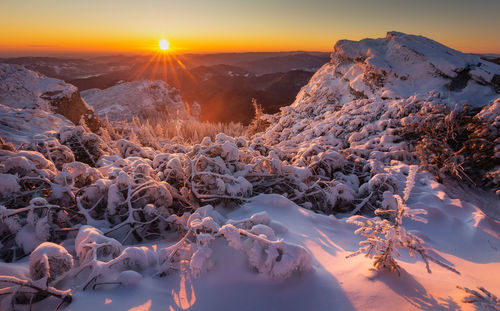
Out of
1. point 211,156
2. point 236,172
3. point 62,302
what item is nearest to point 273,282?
point 62,302

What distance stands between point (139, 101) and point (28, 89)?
29.9 ft

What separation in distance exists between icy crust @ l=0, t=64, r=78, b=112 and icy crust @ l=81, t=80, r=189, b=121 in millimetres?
6401

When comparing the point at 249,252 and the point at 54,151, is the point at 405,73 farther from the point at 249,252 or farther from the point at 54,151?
the point at 54,151

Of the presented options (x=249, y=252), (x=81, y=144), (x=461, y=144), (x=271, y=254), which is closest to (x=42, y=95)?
(x=81, y=144)

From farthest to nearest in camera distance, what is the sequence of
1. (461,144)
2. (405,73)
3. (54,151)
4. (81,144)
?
(405,73) < (461,144) < (81,144) < (54,151)

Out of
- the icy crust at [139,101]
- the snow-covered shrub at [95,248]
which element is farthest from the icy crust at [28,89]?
the snow-covered shrub at [95,248]

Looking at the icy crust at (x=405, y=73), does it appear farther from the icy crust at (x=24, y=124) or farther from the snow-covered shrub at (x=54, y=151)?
the icy crust at (x=24, y=124)

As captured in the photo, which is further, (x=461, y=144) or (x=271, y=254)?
(x=461, y=144)

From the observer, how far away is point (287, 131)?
6.46 metres

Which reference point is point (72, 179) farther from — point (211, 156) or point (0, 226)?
point (211, 156)

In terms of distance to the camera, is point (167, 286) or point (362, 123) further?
point (362, 123)

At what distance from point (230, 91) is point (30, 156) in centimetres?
3253

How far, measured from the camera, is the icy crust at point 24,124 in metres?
3.52

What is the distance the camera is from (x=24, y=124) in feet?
13.2
